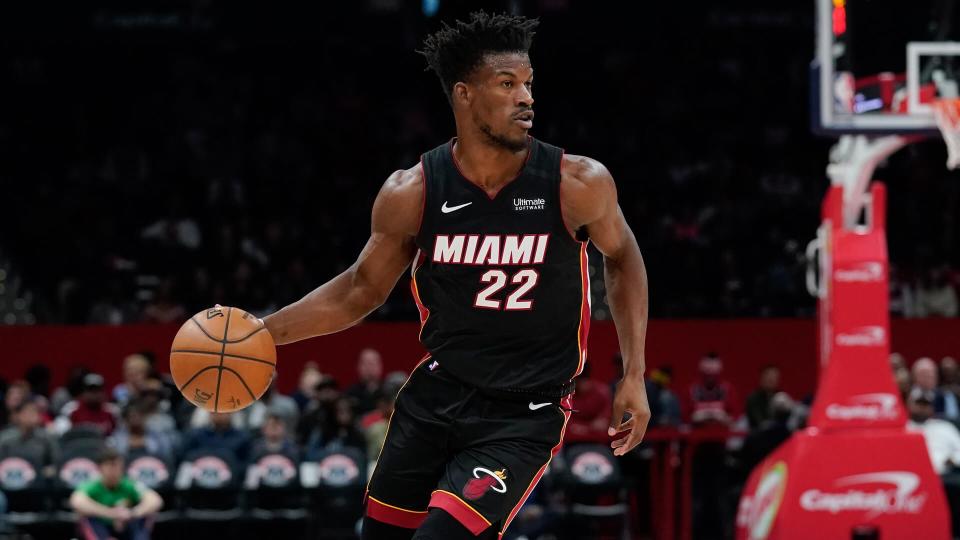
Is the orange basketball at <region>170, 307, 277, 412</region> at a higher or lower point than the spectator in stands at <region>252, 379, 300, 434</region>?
higher

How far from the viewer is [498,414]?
466 centimetres

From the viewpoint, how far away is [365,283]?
492 cm

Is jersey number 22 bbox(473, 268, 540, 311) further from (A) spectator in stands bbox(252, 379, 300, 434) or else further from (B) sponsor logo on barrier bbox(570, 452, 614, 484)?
(A) spectator in stands bbox(252, 379, 300, 434)

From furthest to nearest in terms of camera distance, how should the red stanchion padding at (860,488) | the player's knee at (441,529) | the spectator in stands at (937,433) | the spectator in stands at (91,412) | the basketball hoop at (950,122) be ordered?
the spectator in stands at (91,412), the spectator in stands at (937,433), the red stanchion padding at (860,488), the basketball hoop at (950,122), the player's knee at (441,529)

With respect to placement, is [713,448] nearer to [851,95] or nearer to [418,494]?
[851,95]

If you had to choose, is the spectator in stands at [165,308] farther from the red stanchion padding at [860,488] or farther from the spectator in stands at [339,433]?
the red stanchion padding at [860,488]

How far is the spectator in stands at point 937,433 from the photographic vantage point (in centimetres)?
1216

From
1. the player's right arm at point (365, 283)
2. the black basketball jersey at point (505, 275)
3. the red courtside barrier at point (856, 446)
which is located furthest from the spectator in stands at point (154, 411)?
the black basketball jersey at point (505, 275)

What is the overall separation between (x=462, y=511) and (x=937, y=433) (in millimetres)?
8943

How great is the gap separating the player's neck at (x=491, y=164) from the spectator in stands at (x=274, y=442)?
24.4 ft

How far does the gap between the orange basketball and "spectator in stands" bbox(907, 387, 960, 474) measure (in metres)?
8.62

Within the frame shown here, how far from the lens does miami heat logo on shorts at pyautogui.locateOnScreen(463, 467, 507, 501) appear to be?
4.46 meters

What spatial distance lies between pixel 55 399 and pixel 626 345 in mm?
10661

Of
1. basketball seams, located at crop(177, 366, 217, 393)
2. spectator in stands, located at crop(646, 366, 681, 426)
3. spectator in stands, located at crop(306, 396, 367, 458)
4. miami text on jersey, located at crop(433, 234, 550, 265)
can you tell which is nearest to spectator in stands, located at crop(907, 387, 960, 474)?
spectator in stands, located at crop(646, 366, 681, 426)
